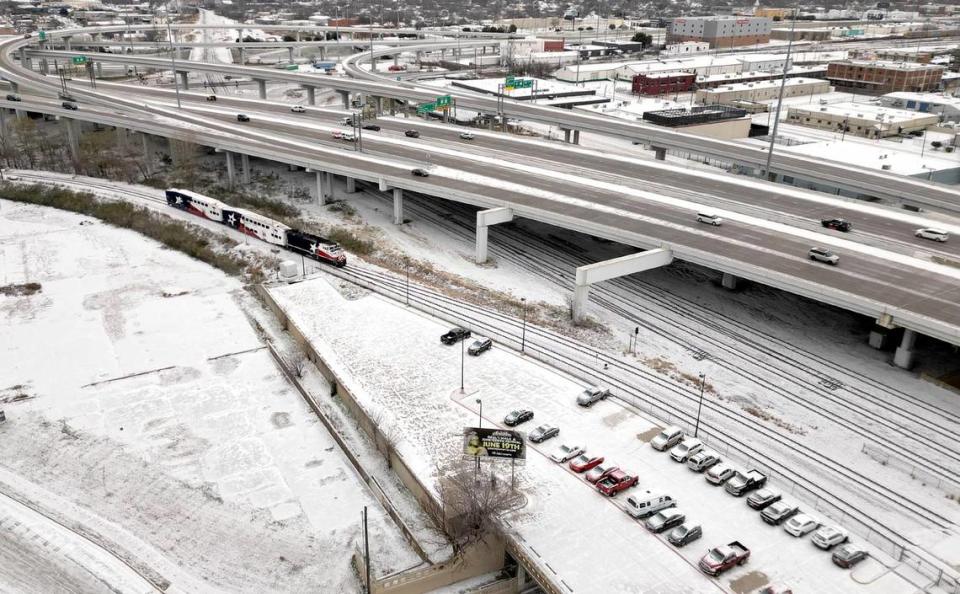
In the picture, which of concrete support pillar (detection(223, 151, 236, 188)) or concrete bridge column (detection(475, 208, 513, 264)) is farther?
concrete support pillar (detection(223, 151, 236, 188))

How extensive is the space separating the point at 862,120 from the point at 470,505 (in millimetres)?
90176

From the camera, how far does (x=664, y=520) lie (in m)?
25.7

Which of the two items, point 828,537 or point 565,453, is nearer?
point 828,537

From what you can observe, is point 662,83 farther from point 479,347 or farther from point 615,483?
point 615,483

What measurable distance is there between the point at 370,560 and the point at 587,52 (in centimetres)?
16253

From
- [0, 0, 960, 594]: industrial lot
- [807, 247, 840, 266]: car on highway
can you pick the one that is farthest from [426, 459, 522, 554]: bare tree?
[807, 247, 840, 266]: car on highway

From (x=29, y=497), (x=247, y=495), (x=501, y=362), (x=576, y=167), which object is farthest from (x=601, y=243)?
(x=29, y=497)

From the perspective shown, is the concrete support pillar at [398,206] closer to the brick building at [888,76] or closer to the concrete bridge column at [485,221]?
the concrete bridge column at [485,221]

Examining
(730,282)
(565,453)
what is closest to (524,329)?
(565,453)

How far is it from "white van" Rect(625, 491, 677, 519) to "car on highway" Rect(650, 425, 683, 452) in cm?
344

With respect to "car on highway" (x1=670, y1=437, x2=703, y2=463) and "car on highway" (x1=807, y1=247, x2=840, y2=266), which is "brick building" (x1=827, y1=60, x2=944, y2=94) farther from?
"car on highway" (x1=670, y1=437, x2=703, y2=463)

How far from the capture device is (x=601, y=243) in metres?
56.6

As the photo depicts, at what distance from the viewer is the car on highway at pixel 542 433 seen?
101 ft

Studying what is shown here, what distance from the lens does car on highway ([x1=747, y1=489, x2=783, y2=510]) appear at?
2691 centimetres
